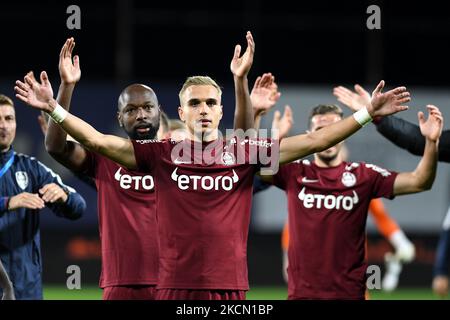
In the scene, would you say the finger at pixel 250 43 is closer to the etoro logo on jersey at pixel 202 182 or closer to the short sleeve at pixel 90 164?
the etoro logo on jersey at pixel 202 182

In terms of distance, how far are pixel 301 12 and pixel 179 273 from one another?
1466 cm

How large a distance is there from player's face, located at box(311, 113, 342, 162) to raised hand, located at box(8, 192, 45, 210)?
2.36 metres

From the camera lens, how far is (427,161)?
6.77 metres

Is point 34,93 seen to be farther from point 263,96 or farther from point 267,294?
point 267,294

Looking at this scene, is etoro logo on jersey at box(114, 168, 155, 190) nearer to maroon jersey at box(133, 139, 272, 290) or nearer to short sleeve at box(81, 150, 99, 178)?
short sleeve at box(81, 150, 99, 178)

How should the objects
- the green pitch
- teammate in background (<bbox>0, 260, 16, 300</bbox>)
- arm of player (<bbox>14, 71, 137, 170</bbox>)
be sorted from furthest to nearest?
the green pitch → teammate in background (<bbox>0, 260, 16, 300</bbox>) → arm of player (<bbox>14, 71, 137, 170</bbox>)

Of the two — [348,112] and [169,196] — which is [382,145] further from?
[169,196]

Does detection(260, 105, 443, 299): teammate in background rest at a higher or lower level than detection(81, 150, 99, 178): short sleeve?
lower

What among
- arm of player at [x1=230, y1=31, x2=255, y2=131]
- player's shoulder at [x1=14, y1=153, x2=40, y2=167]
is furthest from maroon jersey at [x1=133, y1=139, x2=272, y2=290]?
player's shoulder at [x1=14, y1=153, x2=40, y2=167]

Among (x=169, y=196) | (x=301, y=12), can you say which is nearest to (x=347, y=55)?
(x=301, y=12)

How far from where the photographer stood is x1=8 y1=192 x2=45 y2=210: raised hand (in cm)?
653

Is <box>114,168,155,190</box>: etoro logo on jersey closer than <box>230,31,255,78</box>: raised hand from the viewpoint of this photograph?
No

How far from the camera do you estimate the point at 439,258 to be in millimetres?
6684

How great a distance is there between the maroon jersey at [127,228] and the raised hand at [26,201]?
0.45 m
